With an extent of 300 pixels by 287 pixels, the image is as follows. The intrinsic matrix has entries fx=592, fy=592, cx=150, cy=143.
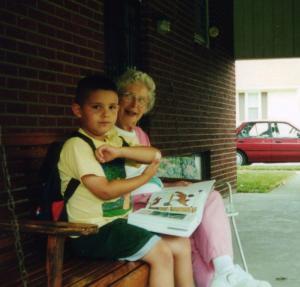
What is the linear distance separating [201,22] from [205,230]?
224 inches

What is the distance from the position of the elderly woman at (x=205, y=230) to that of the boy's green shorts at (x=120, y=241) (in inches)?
19.5

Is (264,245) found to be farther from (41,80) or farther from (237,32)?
(237,32)

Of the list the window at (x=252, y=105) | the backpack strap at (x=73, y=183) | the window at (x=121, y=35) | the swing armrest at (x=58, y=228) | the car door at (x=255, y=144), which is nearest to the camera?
the swing armrest at (x=58, y=228)

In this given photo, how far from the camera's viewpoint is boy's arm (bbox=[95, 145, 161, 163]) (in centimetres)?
296

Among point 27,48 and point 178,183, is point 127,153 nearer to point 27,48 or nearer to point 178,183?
point 178,183

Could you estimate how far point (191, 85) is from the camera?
7672mm

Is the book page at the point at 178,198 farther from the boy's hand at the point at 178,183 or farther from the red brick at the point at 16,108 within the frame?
the red brick at the point at 16,108

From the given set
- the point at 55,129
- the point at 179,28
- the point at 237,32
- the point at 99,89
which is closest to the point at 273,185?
the point at 237,32

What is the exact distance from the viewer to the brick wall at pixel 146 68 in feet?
11.8

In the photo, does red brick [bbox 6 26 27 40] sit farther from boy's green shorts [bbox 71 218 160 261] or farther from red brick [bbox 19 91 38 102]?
boy's green shorts [bbox 71 218 160 261]

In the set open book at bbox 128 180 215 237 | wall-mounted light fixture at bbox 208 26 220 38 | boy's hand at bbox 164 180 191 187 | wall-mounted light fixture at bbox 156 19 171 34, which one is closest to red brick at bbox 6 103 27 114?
open book at bbox 128 180 215 237

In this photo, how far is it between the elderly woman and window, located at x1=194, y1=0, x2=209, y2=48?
14.3 ft

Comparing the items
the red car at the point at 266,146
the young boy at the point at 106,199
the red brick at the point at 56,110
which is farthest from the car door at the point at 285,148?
the young boy at the point at 106,199

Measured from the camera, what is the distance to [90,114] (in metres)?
3.13
